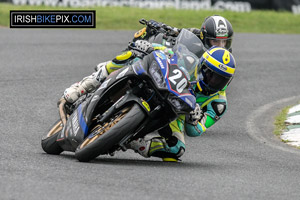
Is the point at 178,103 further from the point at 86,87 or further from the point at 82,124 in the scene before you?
the point at 86,87

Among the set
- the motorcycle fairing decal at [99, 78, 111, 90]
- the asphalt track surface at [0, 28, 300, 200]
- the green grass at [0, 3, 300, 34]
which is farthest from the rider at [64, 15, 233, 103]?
the green grass at [0, 3, 300, 34]

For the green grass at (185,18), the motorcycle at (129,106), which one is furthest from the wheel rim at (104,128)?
the green grass at (185,18)

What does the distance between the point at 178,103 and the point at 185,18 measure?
50.4ft

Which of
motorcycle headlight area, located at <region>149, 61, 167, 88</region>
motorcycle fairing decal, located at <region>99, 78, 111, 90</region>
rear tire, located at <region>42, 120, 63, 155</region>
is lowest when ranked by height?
rear tire, located at <region>42, 120, 63, 155</region>

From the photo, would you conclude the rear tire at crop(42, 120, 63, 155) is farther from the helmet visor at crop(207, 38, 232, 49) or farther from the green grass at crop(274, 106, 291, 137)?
the green grass at crop(274, 106, 291, 137)

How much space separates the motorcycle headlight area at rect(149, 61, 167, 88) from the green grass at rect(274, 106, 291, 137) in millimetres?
3894

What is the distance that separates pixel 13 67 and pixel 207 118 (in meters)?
6.77

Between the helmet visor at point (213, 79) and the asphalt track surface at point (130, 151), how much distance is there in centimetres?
82

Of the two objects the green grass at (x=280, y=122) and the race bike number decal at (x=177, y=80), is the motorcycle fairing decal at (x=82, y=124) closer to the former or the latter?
the race bike number decal at (x=177, y=80)

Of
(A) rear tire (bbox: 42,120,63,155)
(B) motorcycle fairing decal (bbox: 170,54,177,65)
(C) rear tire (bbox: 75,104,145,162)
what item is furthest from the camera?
(A) rear tire (bbox: 42,120,63,155)

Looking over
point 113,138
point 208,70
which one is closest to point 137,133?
point 113,138

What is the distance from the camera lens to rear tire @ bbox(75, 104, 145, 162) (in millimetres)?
6469

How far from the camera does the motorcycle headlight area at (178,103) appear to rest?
6602 millimetres

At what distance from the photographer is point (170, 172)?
21.6 feet
